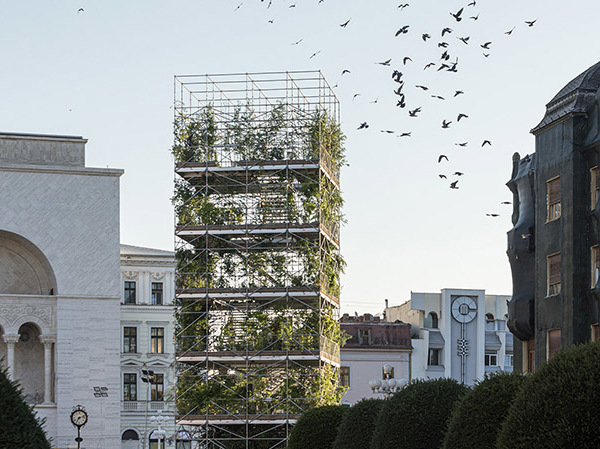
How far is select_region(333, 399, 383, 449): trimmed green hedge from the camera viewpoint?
28.8m

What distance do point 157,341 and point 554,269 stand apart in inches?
1620

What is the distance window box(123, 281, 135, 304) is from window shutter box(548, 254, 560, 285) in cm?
4190

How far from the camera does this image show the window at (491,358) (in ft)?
246

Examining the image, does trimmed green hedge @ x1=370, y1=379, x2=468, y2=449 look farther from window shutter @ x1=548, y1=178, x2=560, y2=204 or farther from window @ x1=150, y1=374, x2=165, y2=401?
window @ x1=150, y1=374, x2=165, y2=401

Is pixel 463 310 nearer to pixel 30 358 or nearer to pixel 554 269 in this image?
pixel 30 358

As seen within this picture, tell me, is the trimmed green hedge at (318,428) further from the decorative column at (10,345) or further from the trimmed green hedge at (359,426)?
the decorative column at (10,345)

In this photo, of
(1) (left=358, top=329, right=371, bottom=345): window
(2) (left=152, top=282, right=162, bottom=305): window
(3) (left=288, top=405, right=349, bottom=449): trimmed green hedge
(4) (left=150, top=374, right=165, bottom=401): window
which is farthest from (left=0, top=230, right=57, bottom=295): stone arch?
(3) (left=288, top=405, right=349, bottom=449): trimmed green hedge

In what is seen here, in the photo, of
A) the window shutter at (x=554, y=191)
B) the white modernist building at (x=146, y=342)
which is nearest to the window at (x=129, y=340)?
the white modernist building at (x=146, y=342)

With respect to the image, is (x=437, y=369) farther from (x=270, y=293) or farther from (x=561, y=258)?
(x=561, y=258)

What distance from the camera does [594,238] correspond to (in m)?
33.5

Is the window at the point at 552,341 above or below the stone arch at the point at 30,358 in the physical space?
above

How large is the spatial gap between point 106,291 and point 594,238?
1124 inches

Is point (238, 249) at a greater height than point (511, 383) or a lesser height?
greater

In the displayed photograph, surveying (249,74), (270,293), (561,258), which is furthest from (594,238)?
(249,74)
